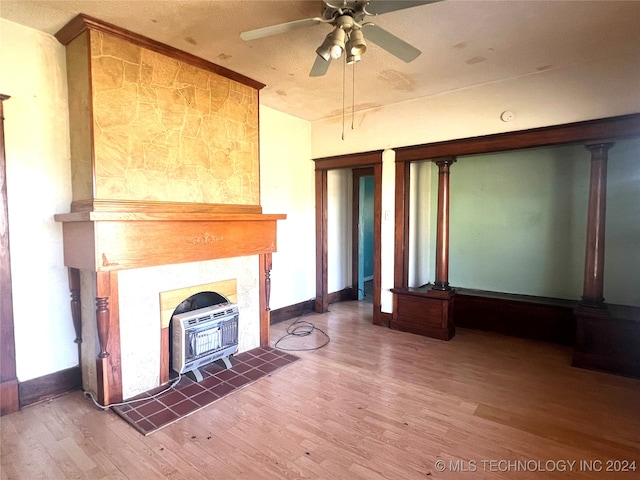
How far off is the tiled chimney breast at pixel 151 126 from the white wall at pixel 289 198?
882mm

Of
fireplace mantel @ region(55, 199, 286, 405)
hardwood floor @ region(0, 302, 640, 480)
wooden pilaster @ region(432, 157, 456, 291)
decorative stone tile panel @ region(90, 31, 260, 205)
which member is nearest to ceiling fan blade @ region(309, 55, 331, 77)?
decorative stone tile panel @ region(90, 31, 260, 205)

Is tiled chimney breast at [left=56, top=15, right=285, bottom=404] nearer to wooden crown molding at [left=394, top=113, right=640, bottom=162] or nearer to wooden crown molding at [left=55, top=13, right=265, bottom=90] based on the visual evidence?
wooden crown molding at [left=55, top=13, right=265, bottom=90]

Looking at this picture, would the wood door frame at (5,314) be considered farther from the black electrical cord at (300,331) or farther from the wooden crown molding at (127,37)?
the black electrical cord at (300,331)

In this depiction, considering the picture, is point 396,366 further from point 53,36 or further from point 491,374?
point 53,36

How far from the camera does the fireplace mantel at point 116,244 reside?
2.31m

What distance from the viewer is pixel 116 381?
247cm

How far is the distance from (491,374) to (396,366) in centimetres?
80

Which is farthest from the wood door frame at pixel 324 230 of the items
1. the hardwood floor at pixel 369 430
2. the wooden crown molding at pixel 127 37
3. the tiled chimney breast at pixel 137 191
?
the wooden crown molding at pixel 127 37

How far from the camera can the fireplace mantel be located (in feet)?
7.58

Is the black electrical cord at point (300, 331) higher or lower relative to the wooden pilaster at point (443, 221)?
lower

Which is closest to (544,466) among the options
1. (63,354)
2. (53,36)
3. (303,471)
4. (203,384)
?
(303,471)

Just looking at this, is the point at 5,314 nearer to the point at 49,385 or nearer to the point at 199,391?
the point at 49,385

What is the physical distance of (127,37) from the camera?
251cm

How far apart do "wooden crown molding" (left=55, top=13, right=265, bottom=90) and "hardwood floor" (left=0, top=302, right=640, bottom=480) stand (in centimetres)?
266
